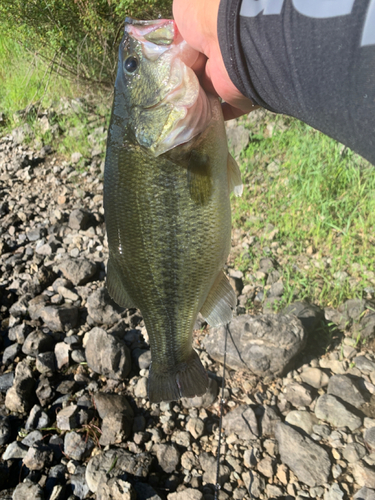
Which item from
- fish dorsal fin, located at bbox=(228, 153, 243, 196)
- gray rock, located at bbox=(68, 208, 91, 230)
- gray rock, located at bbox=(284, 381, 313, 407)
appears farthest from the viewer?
gray rock, located at bbox=(68, 208, 91, 230)

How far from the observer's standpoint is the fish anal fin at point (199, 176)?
5.82 ft

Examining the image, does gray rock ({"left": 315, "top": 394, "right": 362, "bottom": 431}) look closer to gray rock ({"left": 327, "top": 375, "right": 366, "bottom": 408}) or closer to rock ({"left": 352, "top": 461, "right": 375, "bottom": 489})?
gray rock ({"left": 327, "top": 375, "right": 366, "bottom": 408})

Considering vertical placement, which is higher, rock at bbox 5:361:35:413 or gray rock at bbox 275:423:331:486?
gray rock at bbox 275:423:331:486

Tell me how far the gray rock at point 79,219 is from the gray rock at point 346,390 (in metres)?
3.44

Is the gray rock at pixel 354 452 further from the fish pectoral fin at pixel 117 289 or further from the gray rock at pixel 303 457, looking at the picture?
the fish pectoral fin at pixel 117 289

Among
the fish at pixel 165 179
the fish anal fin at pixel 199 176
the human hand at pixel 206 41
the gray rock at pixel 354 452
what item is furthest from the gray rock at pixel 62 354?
the human hand at pixel 206 41

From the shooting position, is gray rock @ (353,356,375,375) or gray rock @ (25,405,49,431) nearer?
gray rock @ (353,356,375,375)

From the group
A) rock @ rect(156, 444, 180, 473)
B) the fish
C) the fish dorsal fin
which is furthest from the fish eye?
rock @ rect(156, 444, 180, 473)

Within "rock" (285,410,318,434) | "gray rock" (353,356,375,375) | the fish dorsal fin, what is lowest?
"rock" (285,410,318,434)

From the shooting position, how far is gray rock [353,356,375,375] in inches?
109

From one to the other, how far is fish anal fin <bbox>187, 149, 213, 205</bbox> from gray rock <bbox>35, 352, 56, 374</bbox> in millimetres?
2297

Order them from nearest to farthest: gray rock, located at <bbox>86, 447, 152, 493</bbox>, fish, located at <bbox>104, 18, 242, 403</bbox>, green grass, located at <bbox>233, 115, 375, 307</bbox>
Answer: fish, located at <bbox>104, 18, 242, 403</bbox> < gray rock, located at <bbox>86, 447, 152, 493</bbox> < green grass, located at <bbox>233, 115, 375, 307</bbox>

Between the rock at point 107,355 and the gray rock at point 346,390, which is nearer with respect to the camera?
the gray rock at point 346,390

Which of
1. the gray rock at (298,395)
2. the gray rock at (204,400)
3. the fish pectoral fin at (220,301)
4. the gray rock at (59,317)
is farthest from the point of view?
the gray rock at (59,317)
